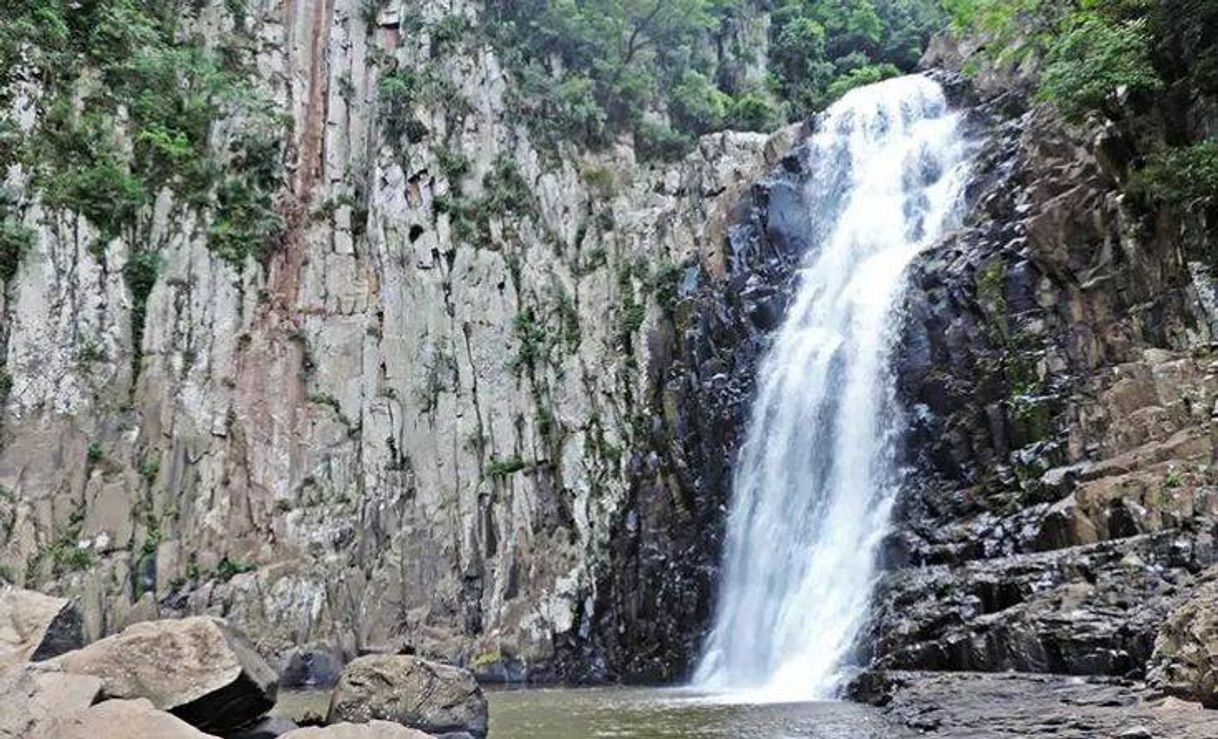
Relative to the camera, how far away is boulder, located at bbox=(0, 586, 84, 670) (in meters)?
8.24

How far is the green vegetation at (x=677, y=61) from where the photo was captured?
32312 mm

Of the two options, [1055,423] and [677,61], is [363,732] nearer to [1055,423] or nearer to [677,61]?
[1055,423]

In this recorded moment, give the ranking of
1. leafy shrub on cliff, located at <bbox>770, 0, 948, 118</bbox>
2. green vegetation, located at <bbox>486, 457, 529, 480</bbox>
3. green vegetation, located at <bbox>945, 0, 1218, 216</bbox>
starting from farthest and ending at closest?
leafy shrub on cliff, located at <bbox>770, 0, 948, 118</bbox> → green vegetation, located at <bbox>486, 457, 529, 480</bbox> → green vegetation, located at <bbox>945, 0, 1218, 216</bbox>

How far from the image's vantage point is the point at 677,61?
35688mm

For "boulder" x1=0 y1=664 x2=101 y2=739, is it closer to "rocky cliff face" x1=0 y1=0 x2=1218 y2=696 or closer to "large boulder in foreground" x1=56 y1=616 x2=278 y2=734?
"large boulder in foreground" x1=56 y1=616 x2=278 y2=734

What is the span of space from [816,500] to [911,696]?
791 cm

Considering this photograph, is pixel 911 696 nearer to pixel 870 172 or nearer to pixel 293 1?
pixel 870 172

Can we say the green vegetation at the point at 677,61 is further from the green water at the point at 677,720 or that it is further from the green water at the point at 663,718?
the green water at the point at 677,720

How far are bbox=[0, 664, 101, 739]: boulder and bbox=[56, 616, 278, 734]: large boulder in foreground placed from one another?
50 centimetres

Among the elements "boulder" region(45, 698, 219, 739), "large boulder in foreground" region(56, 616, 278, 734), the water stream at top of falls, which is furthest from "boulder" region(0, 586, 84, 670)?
the water stream at top of falls

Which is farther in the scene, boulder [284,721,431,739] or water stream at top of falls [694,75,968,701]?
water stream at top of falls [694,75,968,701]

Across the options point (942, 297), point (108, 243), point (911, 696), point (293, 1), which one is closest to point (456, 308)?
point (108, 243)

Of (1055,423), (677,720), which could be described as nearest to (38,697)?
(677,720)

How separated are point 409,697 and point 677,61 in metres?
30.3
